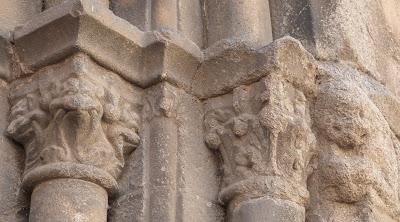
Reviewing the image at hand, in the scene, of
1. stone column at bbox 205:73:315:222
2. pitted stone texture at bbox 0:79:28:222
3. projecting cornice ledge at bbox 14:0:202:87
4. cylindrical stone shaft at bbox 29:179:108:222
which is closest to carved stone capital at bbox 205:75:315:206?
stone column at bbox 205:73:315:222

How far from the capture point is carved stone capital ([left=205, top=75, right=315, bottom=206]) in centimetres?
295

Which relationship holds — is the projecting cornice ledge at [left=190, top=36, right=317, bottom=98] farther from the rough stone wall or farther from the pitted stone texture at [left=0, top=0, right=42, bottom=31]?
the pitted stone texture at [left=0, top=0, right=42, bottom=31]

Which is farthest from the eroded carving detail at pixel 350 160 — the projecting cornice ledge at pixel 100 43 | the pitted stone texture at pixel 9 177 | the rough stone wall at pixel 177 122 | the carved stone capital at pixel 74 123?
the pitted stone texture at pixel 9 177

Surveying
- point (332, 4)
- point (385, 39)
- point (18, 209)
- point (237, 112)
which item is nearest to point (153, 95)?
point (237, 112)

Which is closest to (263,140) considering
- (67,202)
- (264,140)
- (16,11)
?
(264,140)

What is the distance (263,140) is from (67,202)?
1.75 feet

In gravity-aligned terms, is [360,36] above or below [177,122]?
above

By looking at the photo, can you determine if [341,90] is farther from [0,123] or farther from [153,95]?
[0,123]

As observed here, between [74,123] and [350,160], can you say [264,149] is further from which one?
[74,123]

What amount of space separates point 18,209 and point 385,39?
134 centimetres

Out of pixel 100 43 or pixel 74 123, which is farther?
pixel 100 43

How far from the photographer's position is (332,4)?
134 inches

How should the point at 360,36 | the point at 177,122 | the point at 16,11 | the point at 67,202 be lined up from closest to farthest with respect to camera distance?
the point at 67,202, the point at 177,122, the point at 16,11, the point at 360,36

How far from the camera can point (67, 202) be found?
279 centimetres
